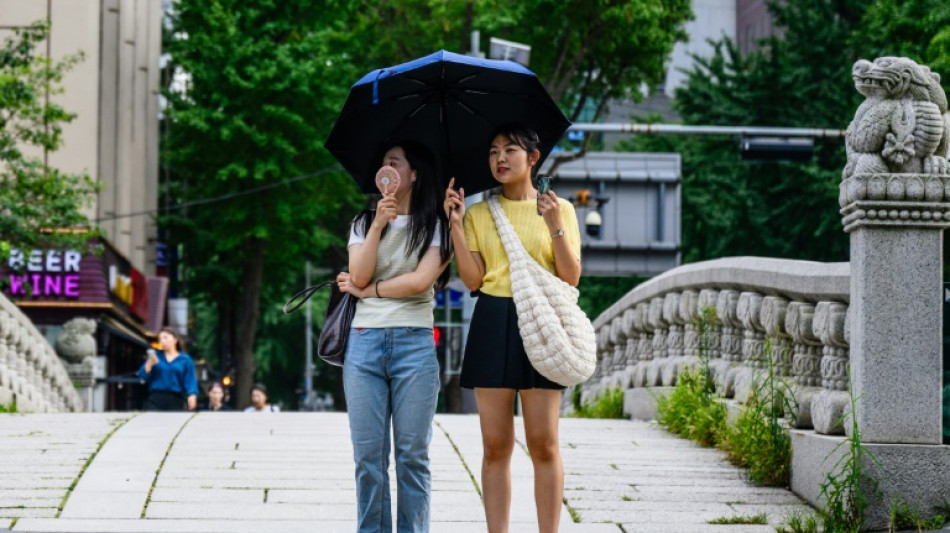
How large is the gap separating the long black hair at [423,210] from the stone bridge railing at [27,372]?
10.5 m

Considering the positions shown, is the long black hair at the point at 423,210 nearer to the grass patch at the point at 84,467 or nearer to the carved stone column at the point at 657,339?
the grass patch at the point at 84,467

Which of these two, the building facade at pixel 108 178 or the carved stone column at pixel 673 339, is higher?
the building facade at pixel 108 178

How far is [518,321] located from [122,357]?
112 ft

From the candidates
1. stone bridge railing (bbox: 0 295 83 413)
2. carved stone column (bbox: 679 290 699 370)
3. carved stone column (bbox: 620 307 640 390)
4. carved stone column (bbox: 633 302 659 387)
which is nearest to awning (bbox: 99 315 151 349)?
stone bridge railing (bbox: 0 295 83 413)

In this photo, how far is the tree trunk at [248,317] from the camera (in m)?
35.7

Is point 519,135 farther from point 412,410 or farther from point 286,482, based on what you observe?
point 286,482

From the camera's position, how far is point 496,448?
6543 millimetres

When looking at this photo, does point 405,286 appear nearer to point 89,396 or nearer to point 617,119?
point 89,396

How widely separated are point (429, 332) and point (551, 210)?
74cm

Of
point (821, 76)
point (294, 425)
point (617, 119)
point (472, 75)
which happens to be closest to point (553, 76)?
point (821, 76)

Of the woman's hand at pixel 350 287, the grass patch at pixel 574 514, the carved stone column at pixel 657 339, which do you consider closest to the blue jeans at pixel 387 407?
the woman's hand at pixel 350 287

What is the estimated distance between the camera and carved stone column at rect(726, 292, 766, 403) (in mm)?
10758

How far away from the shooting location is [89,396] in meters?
28.1

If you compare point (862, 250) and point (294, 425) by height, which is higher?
point (862, 250)
